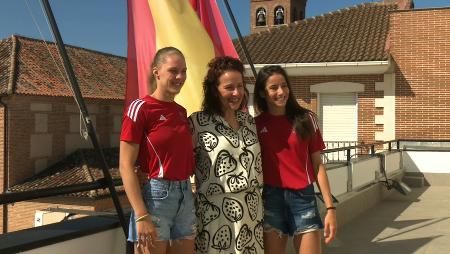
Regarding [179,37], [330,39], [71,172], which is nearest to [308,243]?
[179,37]

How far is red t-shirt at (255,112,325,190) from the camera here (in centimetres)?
310

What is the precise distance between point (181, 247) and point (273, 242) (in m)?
0.73

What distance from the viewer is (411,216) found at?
332 inches

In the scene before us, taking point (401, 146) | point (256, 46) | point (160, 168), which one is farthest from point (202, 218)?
point (256, 46)

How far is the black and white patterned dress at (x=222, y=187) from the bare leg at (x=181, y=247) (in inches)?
6.7

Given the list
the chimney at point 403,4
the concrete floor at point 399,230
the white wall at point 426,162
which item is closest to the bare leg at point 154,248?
the concrete floor at point 399,230

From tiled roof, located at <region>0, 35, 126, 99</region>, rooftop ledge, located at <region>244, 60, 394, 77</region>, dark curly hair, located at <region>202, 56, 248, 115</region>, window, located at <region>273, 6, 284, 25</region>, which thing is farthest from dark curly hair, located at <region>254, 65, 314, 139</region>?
window, located at <region>273, 6, 284, 25</region>

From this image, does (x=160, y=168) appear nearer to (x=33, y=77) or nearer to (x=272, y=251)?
(x=272, y=251)

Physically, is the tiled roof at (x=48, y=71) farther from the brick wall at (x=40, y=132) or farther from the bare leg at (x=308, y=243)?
Answer: the bare leg at (x=308, y=243)

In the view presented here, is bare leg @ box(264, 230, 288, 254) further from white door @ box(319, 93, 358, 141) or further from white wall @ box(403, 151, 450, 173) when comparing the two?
white door @ box(319, 93, 358, 141)

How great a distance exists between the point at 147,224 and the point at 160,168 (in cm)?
28

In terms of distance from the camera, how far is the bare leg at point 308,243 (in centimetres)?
309

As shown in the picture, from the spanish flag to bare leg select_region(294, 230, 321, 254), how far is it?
1558 millimetres

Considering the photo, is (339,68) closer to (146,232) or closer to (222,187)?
(222,187)
